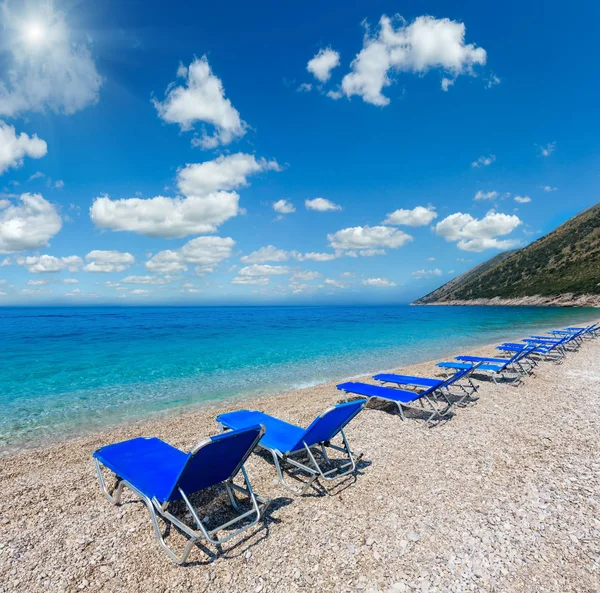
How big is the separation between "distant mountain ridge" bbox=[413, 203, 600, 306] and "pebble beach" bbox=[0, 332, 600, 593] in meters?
73.5

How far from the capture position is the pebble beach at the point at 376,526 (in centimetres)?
338

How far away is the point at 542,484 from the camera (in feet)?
16.3

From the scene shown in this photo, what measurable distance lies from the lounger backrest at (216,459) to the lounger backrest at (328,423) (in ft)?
3.78

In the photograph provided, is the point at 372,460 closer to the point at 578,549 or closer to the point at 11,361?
the point at 578,549

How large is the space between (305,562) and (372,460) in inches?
104

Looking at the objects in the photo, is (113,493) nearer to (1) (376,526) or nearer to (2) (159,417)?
(1) (376,526)

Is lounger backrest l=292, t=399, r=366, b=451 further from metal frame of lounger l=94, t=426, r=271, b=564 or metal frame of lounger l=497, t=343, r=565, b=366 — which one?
metal frame of lounger l=497, t=343, r=565, b=366

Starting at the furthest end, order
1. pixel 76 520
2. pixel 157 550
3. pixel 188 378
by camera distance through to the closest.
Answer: pixel 188 378, pixel 76 520, pixel 157 550

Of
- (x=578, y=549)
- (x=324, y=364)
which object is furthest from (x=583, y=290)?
(x=578, y=549)

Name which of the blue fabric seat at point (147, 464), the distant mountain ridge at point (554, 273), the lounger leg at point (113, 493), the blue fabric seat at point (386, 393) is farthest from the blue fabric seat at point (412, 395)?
the distant mountain ridge at point (554, 273)

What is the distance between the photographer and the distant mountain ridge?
223ft

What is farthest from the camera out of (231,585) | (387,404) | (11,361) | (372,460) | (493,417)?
(11,361)

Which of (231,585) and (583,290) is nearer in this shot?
(231,585)

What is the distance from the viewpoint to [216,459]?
386 cm
